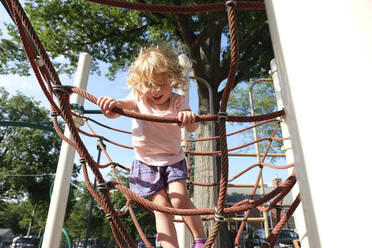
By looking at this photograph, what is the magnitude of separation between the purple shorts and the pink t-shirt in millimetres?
25

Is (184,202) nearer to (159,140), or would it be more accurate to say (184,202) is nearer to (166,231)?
(166,231)

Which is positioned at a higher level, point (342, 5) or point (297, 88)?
point (342, 5)

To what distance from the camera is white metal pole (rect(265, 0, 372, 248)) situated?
0.42 meters

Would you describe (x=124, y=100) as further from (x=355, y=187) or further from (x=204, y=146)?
(x=204, y=146)

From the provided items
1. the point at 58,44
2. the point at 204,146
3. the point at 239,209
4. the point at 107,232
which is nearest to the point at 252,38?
the point at 204,146

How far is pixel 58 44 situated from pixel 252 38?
3.67 m

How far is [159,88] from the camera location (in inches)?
49.4

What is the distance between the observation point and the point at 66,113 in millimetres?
742

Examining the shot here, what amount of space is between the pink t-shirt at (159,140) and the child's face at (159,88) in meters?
0.08

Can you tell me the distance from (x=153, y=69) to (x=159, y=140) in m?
0.35

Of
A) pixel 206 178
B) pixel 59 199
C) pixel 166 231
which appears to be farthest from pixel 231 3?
pixel 206 178

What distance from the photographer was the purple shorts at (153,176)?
1261mm

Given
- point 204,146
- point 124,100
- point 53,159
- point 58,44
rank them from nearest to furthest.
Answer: point 124,100 < point 204,146 < point 58,44 < point 53,159

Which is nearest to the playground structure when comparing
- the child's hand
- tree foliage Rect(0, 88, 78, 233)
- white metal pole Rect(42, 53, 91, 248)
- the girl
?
the child's hand
